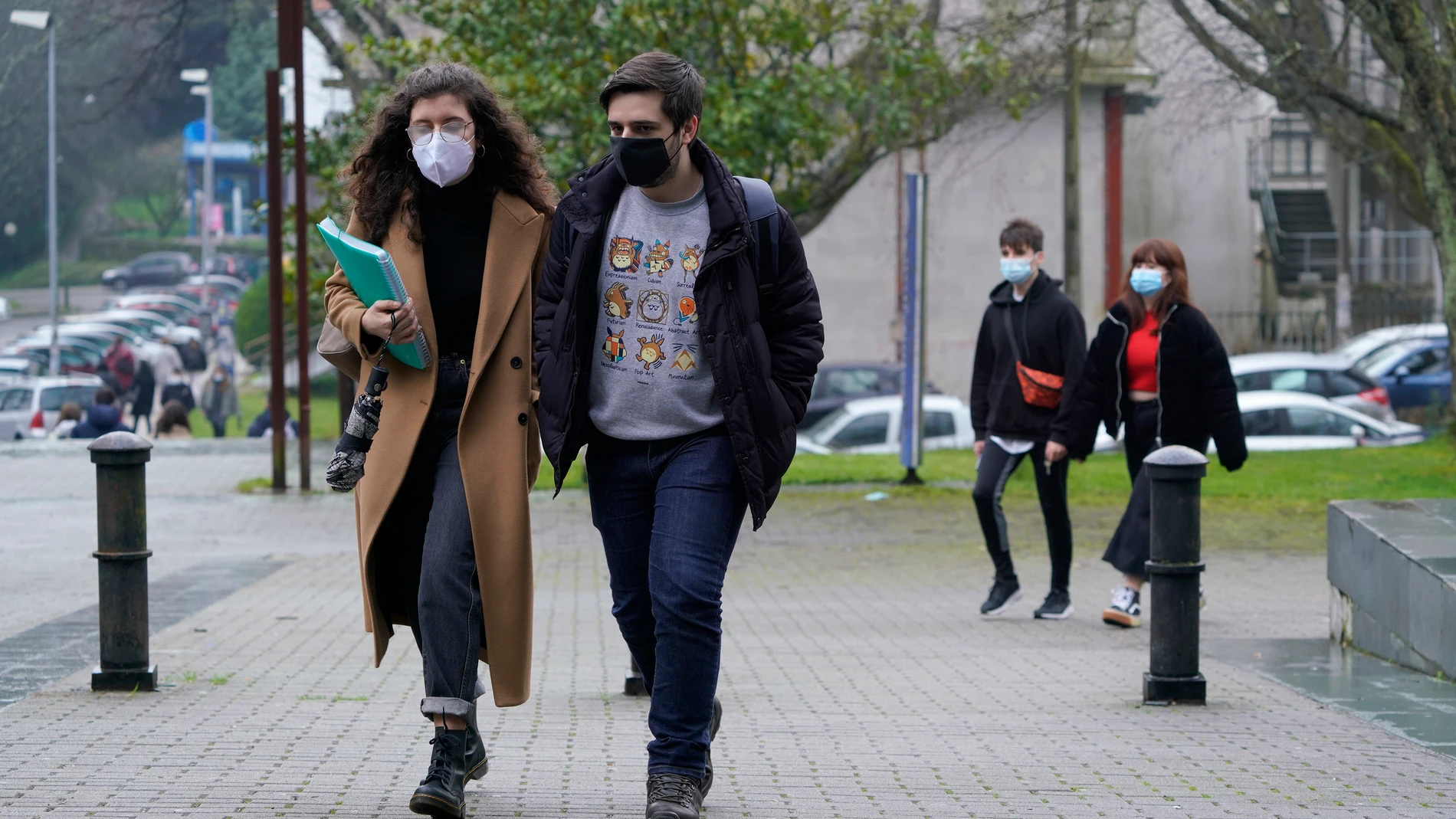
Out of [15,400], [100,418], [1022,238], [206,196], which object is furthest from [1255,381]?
[206,196]

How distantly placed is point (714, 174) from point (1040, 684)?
3.18 m

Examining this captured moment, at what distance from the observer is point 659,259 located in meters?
4.25

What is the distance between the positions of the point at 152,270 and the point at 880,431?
47774 millimetres

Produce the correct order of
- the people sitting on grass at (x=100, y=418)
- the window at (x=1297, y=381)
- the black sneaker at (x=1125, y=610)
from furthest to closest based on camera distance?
1. the window at (x=1297, y=381)
2. the people sitting on grass at (x=100, y=418)
3. the black sneaker at (x=1125, y=610)

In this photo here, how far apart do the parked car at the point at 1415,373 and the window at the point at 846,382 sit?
8.23 m

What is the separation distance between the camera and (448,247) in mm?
4363

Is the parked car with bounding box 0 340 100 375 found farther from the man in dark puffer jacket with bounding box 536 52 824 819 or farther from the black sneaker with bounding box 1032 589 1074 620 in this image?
the man in dark puffer jacket with bounding box 536 52 824 819

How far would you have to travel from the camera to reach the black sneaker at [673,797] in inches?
159

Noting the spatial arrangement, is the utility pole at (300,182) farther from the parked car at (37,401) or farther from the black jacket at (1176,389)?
the parked car at (37,401)

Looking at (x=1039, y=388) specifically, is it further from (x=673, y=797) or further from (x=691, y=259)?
(x=673, y=797)

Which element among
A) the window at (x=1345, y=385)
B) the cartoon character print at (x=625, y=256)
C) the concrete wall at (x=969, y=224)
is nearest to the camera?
the cartoon character print at (x=625, y=256)

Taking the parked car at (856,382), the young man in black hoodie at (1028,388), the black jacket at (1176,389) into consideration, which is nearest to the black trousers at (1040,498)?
the young man in black hoodie at (1028,388)

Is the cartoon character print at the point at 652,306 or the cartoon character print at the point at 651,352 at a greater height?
the cartoon character print at the point at 652,306

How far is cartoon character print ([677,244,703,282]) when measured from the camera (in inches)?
166
